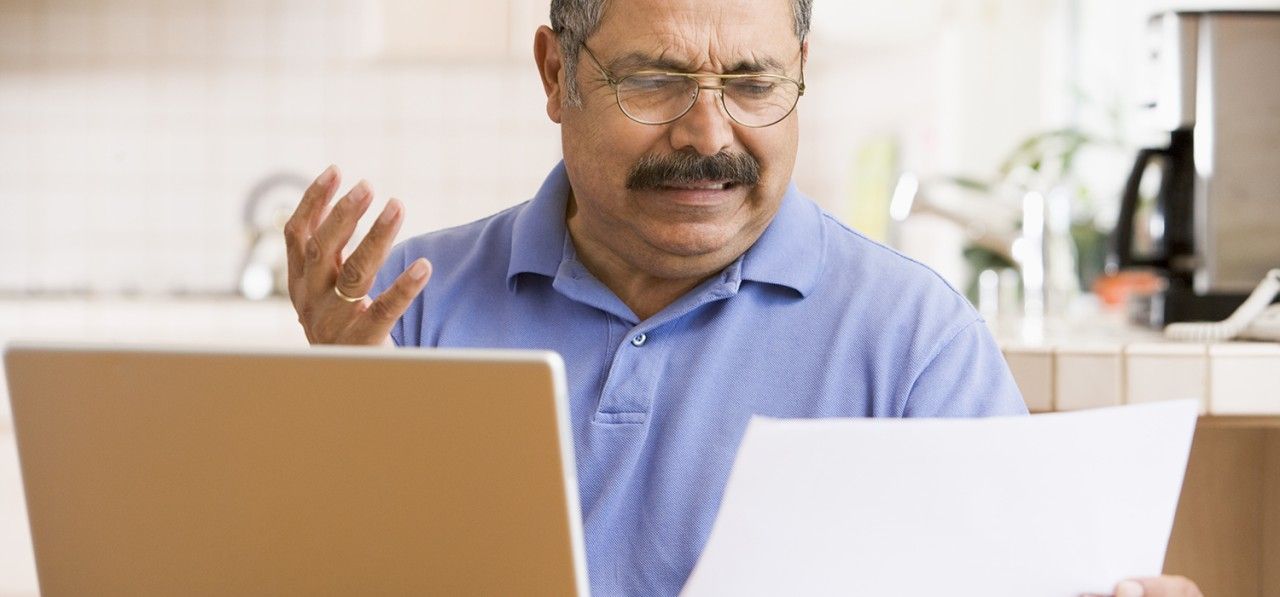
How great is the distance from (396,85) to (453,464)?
2907 mm

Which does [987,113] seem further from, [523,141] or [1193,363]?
[1193,363]

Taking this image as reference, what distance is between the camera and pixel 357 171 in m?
3.47

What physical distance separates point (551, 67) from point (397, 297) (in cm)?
39

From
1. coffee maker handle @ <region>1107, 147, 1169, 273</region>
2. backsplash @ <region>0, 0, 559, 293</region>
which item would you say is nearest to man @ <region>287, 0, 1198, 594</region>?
coffee maker handle @ <region>1107, 147, 1169, 273</region>

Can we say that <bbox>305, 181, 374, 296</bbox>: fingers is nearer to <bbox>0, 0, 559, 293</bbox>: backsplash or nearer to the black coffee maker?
the black coffee maker

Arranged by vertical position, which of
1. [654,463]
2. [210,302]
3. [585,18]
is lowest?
[210,302]

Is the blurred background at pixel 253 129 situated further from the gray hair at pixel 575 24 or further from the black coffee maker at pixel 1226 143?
the gray hair at pixel 575 24

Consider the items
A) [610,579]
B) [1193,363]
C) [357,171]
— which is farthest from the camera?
[357,171]

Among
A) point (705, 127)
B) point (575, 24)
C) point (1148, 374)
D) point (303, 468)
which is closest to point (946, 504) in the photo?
point (303, 468)

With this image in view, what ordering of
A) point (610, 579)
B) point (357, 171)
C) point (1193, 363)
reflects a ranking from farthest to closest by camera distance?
point (357, 171) → point (1193, 363) → point (610, 579)

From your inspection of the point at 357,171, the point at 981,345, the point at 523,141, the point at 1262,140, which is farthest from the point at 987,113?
the point at 981,345

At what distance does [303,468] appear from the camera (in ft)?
2.32

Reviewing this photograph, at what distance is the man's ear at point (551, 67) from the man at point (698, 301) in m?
0.03

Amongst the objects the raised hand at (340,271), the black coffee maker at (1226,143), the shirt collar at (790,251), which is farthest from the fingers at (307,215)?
the black coffee maker at (1226,143)
